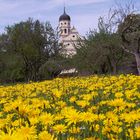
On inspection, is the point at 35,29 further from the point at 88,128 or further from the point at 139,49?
the point at 88,128

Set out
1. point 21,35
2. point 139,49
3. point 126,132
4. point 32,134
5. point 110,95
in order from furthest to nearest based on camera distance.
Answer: point 21,35 → point 139,49 → point 110,95 → point 126,132 → point 32,134

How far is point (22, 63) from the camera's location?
183 ft

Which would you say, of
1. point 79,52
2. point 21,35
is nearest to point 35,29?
point 21,35

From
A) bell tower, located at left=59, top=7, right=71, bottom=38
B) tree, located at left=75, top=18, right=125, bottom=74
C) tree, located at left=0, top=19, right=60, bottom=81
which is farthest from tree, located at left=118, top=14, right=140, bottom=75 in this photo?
bell tower, located at left=59, top=7, right=71, bottom=38

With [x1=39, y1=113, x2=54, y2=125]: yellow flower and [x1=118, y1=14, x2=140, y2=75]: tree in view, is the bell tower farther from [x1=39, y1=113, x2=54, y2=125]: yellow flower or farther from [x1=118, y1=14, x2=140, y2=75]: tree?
[x1=39, y1=113, x2=54, y2=125]: yellow flower

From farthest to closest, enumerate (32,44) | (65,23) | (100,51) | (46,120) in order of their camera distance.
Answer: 1. (65,23)
2. (32,44)
3. (100,51)
4. (46,120)

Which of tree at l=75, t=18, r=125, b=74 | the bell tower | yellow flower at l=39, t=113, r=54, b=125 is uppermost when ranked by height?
the bell tower

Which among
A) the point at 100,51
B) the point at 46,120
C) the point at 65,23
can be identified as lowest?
the point at 46,120

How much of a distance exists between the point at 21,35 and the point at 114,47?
17.8 m

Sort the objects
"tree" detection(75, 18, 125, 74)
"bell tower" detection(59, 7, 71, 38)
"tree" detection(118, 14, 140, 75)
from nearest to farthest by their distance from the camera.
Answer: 1. "tree" detection(118, 14, 140, 75)
2. "tree" detection(75, 18, 125, 74)
3. "bell tower" detection(59, 7, 71, 38)

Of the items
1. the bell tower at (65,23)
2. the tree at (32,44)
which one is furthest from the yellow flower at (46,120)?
the bell tower at (65,23)

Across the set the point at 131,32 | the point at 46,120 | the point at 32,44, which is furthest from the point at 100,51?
the point at 46,120

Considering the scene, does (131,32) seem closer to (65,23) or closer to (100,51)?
(100,51)

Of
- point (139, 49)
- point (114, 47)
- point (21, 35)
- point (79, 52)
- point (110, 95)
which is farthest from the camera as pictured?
point (21, 35)
